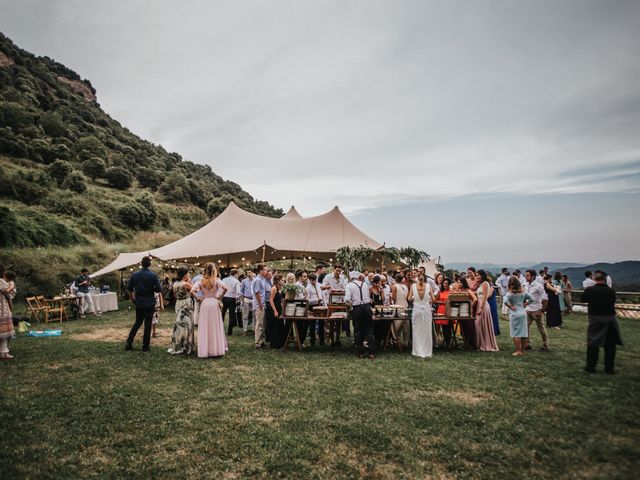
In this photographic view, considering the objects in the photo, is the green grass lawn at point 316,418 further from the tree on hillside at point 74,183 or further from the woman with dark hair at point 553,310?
the tree on hillside at point 74,183

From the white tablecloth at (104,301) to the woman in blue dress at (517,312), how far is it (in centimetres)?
1365

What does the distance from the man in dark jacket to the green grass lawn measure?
0.27 metres

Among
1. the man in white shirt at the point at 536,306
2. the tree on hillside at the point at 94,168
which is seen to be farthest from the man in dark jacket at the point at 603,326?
the tree on hillside at the point at 94,168

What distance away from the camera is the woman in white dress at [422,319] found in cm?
660

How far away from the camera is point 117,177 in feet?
128

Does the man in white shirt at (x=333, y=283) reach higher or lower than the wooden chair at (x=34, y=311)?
higher

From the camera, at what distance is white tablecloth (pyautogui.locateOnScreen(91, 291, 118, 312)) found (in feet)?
42.6

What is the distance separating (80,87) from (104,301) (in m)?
77.3

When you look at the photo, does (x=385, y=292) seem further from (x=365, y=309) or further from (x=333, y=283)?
(x=365, y=309)

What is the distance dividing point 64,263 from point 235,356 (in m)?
15.3

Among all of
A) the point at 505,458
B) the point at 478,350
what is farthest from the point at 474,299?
the point at 505,458

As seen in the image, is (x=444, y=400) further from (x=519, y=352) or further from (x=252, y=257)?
(x=252, y=257)

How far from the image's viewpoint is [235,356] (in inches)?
255

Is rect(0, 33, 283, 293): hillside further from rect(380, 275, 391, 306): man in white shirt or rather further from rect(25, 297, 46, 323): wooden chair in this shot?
rect(380, 275, 391, 306): man in white shirt
